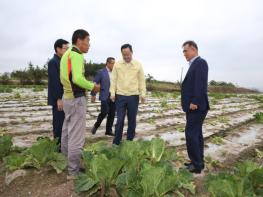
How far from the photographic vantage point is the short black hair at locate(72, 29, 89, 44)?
3637mm

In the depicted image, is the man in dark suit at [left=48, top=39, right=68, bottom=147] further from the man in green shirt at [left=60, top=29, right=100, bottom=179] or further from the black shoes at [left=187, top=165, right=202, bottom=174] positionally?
the black shoes at [left=187, top=165, right=202, bottom=174]

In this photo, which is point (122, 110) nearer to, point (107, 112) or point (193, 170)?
point (107, 112)

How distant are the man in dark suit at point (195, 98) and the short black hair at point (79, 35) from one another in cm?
134

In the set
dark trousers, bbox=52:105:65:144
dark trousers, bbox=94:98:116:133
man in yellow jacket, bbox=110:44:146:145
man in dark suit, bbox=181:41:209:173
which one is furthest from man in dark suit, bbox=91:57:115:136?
man in dark suit, bbox=181:41:209:173

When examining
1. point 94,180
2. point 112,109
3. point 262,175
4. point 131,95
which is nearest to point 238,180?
point 262,175

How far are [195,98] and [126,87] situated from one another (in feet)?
4.79

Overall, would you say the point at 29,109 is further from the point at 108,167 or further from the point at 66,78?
the point at 108,167

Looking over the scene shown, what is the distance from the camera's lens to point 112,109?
6480 millimetres

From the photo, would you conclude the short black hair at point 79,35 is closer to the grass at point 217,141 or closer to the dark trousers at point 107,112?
the dark trousers at point 107,112

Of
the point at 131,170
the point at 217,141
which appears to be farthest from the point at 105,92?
the point at 131,170

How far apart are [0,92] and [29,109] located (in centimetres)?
779

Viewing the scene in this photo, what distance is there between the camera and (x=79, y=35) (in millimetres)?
3635

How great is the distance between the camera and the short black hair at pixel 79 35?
3637 millimetres

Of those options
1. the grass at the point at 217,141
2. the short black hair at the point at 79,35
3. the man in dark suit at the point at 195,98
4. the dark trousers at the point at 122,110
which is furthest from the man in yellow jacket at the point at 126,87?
the grass at the point at 217,141
